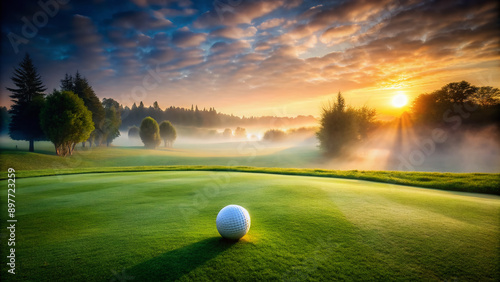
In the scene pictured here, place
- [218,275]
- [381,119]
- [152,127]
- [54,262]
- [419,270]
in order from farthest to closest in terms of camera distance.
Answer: [152,127]
[381,119]
[54,262]
[419,270]
[218,275]

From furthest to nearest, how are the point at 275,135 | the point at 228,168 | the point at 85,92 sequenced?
1. the point at 275,135
2. the point at 85,92
3. the point at 228,168

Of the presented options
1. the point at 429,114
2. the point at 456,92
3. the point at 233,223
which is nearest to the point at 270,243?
the point at 233,223

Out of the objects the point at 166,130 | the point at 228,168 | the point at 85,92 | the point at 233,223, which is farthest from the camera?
the point at 166,130

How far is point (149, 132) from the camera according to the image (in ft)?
214

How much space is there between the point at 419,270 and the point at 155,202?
7.02m

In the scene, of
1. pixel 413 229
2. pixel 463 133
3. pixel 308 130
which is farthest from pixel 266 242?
pixel 308 130

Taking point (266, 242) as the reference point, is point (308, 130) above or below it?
above

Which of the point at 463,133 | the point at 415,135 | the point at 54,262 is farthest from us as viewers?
the point at 415,135

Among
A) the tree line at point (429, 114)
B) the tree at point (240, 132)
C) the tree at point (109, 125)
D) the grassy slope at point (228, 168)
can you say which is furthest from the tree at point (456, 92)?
the tree at point (240, 132)

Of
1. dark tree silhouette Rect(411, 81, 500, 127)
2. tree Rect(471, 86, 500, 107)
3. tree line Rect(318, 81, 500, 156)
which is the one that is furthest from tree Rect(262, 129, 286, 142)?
tree Rect(471, 86, 500, 107)

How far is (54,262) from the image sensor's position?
128 inches

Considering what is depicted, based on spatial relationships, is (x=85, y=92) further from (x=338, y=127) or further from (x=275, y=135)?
(x=275, y=135)

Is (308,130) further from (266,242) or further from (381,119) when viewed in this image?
(266,242)

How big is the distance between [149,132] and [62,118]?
1219 inches
